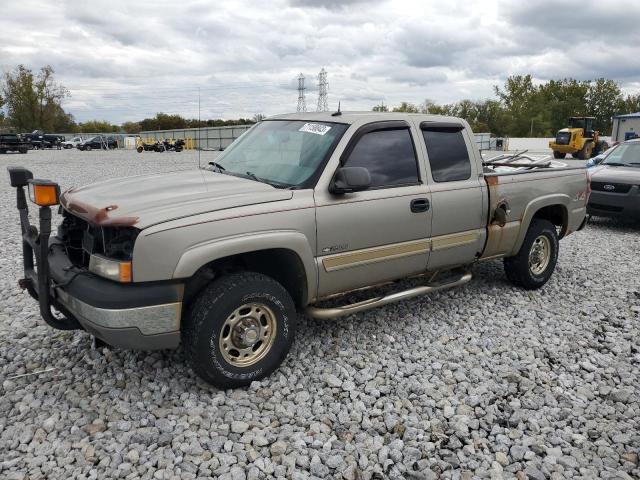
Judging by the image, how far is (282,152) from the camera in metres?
4.35

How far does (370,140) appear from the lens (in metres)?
4.29

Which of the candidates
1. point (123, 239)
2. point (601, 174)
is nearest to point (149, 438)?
point (123, 239)

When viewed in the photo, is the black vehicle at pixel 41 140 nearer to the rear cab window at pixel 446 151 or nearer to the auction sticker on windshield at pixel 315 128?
the auction sticker on windshield at pixel 315 128

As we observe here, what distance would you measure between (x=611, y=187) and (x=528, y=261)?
199 inches

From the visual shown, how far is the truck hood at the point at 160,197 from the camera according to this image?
3217mm

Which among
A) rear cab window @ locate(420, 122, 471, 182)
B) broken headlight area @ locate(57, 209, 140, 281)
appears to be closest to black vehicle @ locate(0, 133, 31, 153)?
broken headlight area @ locate(57, 209, 140, 281)

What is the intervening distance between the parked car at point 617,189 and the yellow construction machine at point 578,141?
21.5 m

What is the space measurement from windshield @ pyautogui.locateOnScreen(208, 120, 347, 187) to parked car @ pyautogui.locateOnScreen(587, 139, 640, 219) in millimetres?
7288

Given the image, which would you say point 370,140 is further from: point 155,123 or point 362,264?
point 155,123

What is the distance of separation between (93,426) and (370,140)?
2817 millimetres

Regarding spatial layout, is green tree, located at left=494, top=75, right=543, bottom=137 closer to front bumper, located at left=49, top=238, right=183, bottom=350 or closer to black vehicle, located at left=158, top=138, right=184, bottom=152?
black vehicle, located at left=158, top=138, right=184, bottom=152

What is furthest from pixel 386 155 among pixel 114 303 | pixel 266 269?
pixel 114 303

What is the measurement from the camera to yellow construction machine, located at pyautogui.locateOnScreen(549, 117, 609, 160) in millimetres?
29953

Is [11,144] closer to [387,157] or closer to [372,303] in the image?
[387,157]
